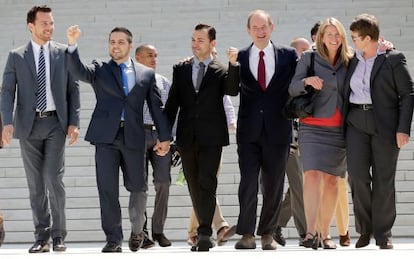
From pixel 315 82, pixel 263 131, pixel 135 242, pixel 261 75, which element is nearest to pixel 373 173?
pixel 315 82

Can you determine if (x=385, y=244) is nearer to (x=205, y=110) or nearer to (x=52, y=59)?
(x=205, y=110)

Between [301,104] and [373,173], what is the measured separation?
72 cm

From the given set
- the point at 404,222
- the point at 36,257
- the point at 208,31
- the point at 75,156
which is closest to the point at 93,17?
the point at 75,156

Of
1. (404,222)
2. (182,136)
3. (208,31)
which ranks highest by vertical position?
(208,31)

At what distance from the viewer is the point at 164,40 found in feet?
55.2

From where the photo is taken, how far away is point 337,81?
9.59 m

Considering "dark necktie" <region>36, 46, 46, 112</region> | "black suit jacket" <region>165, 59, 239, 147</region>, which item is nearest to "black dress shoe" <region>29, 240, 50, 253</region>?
"dark necktie" <region>36, 46, 46, 112</region>

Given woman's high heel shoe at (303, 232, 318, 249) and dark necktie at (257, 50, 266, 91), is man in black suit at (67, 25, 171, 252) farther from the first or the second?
woman's high heel shoe at (303, 232, 318, 249)

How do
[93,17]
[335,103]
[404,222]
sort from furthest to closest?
[93,17] → [404,222] → [335,103]

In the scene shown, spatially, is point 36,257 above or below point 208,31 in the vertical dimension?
below

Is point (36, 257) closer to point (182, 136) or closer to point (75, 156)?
point (182, 136)

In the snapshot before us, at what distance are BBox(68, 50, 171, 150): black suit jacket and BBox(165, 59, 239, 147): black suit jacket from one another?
0.17 meters

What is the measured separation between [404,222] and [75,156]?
11.7 ft

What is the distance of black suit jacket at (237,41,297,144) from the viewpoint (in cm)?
976
